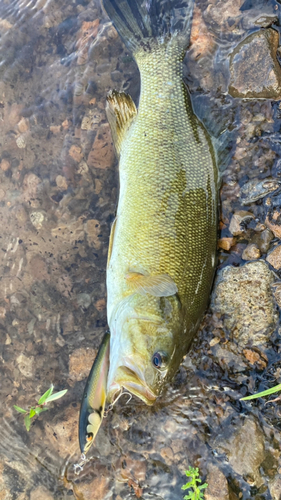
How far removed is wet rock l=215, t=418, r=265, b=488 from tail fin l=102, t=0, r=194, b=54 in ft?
11.1

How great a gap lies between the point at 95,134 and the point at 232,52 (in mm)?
A: 1485

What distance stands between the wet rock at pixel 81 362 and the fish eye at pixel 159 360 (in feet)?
3.82

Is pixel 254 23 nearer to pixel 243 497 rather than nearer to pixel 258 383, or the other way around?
pixel 258 383

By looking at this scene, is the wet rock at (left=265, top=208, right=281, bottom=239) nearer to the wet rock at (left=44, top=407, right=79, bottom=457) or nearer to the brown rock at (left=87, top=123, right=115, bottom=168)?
the brown rock at (left=87, top=123, right=115, bottom=168)

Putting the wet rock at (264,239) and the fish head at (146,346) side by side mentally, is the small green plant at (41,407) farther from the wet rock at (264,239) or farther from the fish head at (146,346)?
the wet rock at (264,239)

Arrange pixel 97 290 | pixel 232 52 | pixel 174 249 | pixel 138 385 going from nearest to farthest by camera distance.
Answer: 1. pixel 138 385
2. pixel 174 249
3. pixel 232 52
4. pixel 97 290

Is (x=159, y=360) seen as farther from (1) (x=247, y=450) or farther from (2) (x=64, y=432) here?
(2) (x=64, y=432)

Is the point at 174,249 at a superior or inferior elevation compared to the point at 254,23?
inferior

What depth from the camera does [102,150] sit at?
3521mm

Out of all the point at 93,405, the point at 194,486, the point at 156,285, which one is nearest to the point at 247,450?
the point at 194,486

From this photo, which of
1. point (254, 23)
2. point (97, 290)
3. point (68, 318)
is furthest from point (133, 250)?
point (254, 23)

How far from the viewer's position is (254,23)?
317 centimetres

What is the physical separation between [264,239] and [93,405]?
201 cm

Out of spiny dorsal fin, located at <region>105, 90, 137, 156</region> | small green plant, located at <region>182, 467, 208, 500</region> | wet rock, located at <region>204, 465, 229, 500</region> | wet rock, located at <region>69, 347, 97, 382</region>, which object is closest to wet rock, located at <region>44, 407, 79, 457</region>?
wet rock, located at <region>69, 347, 97, 382</region>
